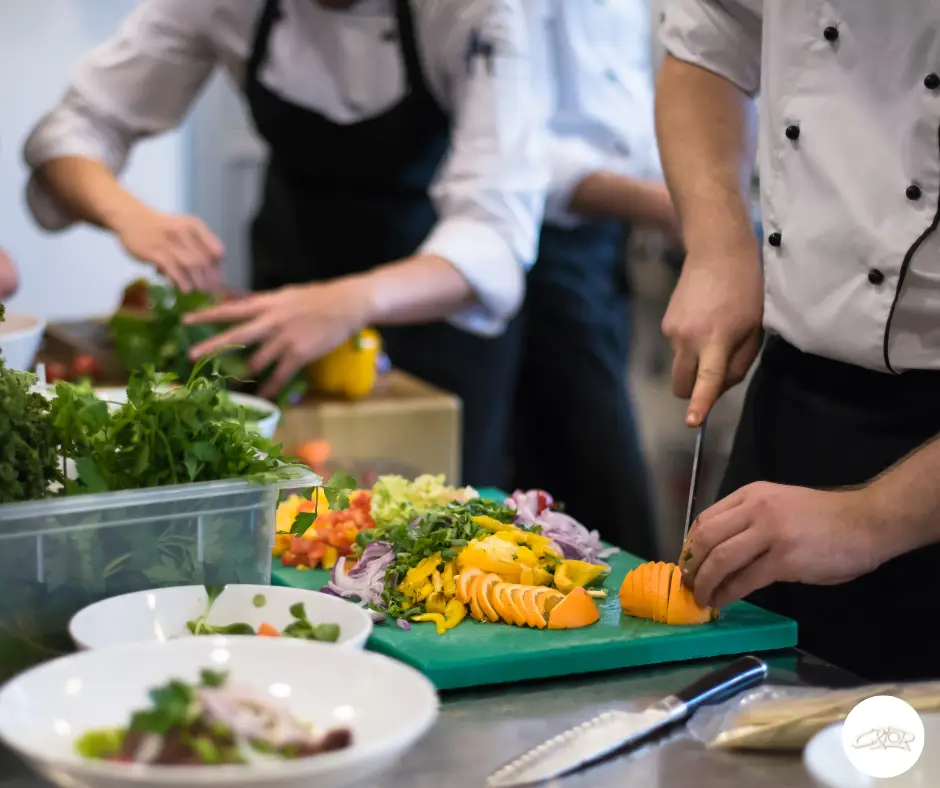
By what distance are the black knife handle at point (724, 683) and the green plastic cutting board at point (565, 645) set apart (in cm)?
5

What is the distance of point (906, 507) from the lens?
3.11ft

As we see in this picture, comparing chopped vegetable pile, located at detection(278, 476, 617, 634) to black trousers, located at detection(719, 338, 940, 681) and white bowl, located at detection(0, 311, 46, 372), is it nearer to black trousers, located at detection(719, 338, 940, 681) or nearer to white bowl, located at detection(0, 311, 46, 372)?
black trousers, located at detection(719, 338, 940, 681)

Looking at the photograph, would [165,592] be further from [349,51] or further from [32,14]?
[32,14]

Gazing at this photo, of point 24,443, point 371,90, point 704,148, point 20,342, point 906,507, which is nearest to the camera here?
point 24,443

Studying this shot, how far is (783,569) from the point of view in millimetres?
931

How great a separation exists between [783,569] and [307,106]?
1415 mm

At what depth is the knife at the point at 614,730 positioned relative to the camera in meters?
0.75

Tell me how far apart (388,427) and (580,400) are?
0.49 meters

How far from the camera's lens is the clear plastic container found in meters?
0.82

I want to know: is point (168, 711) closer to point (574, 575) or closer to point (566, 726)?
point (566, 726)

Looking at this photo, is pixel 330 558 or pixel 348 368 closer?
pixel 330 558

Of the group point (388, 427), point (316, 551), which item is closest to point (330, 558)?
point (316, 551)

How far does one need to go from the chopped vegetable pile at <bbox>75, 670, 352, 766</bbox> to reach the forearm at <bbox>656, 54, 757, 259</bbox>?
0.76 meters

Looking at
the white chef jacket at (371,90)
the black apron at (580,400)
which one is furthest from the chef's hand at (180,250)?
the black apron at (580,400)
